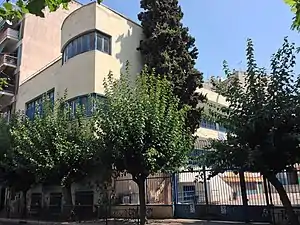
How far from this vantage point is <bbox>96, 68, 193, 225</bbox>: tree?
13.1m

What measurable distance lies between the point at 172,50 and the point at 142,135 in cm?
1068

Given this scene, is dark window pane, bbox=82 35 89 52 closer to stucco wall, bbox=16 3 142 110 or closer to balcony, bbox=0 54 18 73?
stucco wall, bbox=16 3 142 110

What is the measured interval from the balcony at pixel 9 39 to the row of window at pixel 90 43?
491 inches

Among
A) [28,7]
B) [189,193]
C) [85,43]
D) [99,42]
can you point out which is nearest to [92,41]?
[99,42]

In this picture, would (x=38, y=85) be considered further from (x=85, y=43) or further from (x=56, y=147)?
(x=56, y=147)

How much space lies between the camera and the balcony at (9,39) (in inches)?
1276

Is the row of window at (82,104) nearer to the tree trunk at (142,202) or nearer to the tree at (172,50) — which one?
the tree trunk at (142,202)

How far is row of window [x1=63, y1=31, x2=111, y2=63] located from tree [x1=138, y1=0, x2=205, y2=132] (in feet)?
9.12

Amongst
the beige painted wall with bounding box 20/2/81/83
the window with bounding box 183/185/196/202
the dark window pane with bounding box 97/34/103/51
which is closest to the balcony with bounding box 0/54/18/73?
the beige painted wall with bounding box 20/2/81/83

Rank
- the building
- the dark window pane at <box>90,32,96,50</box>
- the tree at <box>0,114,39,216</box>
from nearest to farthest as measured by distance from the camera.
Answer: the building < the tree at <box>0,114,39,216</box> < the dark window pane at <box>90,32,96,50</box>

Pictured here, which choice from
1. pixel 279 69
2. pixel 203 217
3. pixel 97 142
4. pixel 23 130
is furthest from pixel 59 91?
pixel 279 69

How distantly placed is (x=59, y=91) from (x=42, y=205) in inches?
316

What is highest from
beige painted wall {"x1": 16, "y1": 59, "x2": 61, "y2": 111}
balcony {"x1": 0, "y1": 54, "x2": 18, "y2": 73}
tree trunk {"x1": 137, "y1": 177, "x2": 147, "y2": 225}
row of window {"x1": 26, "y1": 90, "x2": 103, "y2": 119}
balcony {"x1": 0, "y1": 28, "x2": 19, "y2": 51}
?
balcony {"x1": 0, "y1": 28, "x2": 19, "y2": 51}

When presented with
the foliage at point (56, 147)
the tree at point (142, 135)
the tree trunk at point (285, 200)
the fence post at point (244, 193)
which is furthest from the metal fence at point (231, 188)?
the foliage at point (56, 147)
